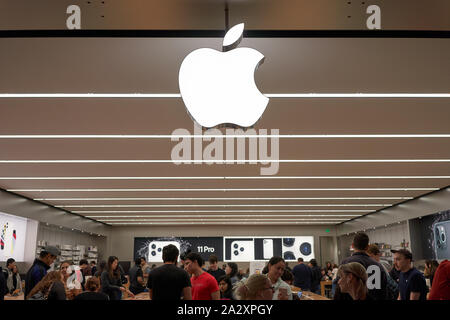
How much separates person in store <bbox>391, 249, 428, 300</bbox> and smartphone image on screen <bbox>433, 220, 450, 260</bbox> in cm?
845

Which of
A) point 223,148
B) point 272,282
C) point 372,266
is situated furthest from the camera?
point 223,148

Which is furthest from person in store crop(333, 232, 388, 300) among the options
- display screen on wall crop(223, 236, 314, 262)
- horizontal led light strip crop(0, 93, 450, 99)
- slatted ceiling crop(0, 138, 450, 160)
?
display screen on wall crop(223, 236, 314, 262)

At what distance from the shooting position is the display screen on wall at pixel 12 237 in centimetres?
1242

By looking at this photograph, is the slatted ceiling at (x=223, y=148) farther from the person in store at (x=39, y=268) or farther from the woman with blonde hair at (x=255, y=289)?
the woman with blonde hair at (x=255, y=289)

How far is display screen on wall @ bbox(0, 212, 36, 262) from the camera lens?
12416mm

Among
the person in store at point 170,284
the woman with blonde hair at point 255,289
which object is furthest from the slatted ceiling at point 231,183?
the woman with blonde hair at point 255,289

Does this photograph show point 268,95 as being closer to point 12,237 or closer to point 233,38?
point 233,38

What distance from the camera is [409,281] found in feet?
13.8

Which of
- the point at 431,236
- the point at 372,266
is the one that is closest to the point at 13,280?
the point at 372,266

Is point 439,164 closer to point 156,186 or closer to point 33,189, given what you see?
point 156,186

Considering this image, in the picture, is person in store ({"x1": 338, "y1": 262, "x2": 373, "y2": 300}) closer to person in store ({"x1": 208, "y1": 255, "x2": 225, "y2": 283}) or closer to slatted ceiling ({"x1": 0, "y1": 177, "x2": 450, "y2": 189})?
person in store ({"x1": 208, "y1": 255, "x2": 225, "y2": 283})

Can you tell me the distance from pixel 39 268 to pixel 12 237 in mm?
9225
